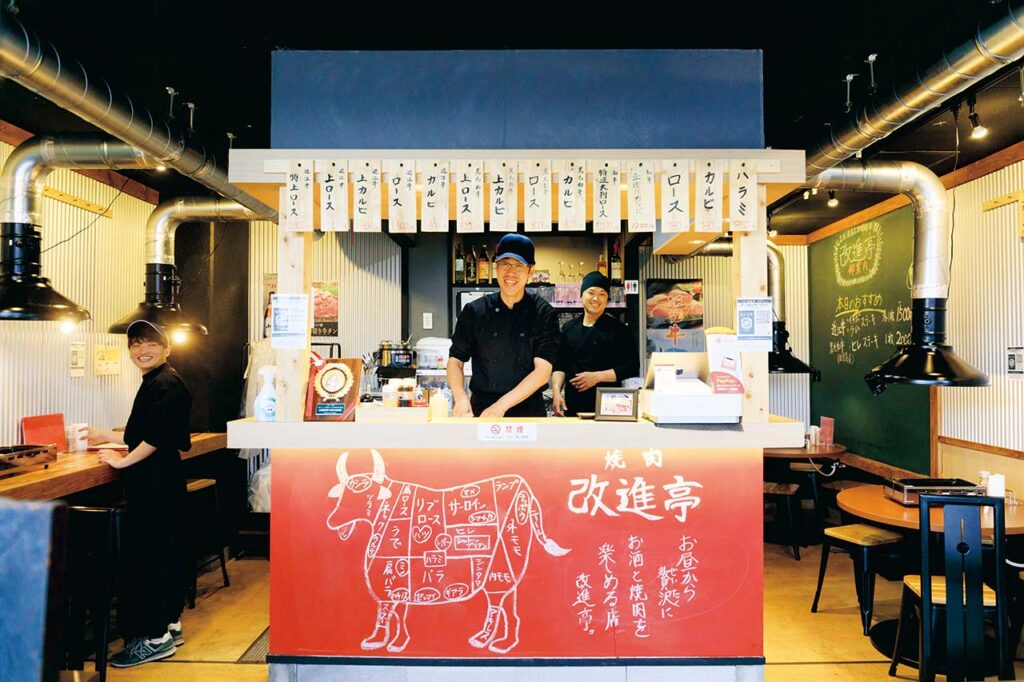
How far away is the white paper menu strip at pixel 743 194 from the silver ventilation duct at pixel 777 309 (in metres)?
3.30

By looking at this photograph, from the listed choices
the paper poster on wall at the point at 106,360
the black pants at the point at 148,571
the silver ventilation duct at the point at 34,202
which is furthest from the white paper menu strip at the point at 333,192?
the paper poster on wall at the point at 106,360

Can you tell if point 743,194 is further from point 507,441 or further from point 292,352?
point 292,352

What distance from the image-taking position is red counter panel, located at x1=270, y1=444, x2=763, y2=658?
108 inches

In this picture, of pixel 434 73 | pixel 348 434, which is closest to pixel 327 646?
pixel 348 434

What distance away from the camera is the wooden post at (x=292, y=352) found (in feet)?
9.14

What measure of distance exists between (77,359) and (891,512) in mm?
5929

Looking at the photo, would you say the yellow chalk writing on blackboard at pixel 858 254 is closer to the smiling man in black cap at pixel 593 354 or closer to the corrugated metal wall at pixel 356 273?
the smiling man in black cap at pixel 593 354

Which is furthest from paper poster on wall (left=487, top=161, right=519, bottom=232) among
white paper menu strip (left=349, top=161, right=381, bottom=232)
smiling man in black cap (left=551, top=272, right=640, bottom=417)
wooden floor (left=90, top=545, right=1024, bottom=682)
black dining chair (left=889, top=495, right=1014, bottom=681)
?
black dining chair (left=889, top=495, right=1014, bottom=681)

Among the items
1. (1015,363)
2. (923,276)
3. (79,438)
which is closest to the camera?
(923,276)

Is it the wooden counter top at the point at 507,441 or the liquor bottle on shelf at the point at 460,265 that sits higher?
the liquor bottle on shelf at the point at 460,265

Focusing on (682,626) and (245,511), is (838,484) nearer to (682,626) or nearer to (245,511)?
(682,626)

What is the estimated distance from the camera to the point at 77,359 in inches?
192

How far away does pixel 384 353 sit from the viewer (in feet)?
19.4

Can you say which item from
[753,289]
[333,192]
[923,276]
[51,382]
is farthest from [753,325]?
[51,382]
